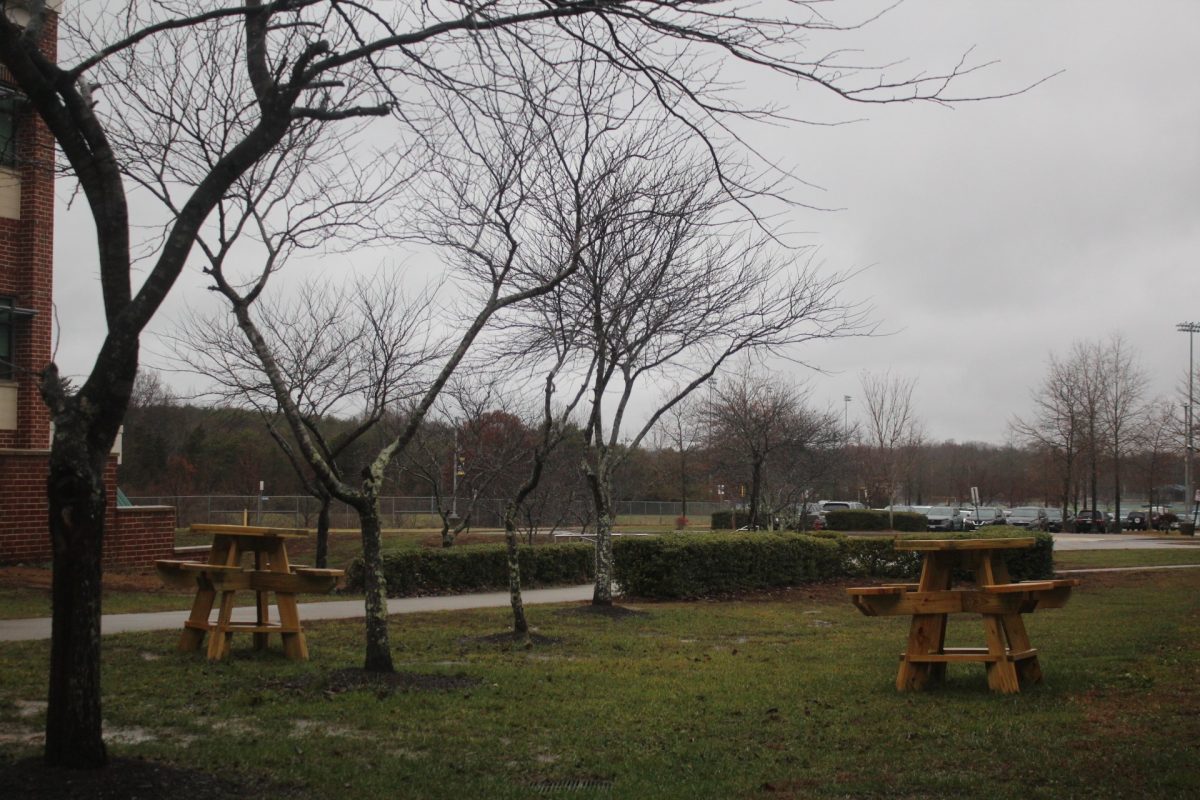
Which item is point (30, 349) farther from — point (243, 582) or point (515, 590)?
point (515, 590)

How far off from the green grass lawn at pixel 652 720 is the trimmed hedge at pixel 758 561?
249 inches

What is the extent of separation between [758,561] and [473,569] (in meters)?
5.04

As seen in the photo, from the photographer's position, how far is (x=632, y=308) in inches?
542

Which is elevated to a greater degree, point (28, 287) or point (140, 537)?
point (28, 287)

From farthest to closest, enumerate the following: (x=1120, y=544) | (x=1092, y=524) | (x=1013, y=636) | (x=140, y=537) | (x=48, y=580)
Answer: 1. (x=1092, y=524)
2. (x=1120, y=544)
3. (x=140, y=537)
4. (x=48, y=580)
5. (x=1013, y=636)

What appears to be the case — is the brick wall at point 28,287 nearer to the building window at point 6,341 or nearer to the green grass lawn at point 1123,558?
the building window at point 6,341

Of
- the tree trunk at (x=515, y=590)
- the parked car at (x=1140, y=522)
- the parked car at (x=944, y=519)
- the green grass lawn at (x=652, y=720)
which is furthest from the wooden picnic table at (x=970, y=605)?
the parked car at (x=1140, y=522)

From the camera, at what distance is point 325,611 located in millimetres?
14000

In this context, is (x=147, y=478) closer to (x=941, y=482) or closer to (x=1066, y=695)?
(x=1066, y=695)

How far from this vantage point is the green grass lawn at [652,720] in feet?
17.3

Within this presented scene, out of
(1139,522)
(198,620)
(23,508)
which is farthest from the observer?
(1139,522)

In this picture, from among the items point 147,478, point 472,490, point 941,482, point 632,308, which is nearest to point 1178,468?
point 941,482

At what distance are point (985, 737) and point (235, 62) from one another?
798 centimetres

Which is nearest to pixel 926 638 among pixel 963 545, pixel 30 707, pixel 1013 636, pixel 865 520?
pixel 1013 636
